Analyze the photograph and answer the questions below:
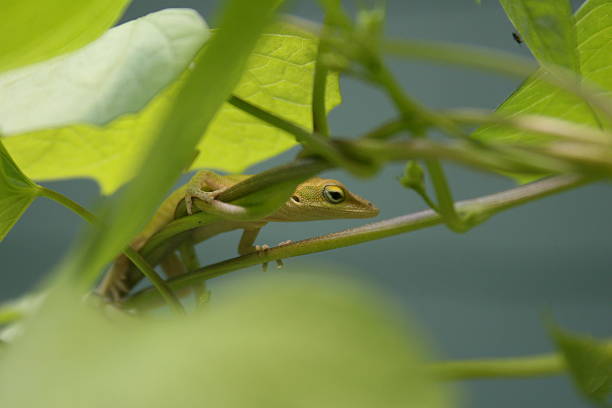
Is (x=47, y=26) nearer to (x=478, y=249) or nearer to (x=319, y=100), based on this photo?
(x=319, y=100)

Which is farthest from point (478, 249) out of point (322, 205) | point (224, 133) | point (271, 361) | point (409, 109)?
point (271, 361)

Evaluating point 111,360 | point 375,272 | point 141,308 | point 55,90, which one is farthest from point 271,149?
point 375,272

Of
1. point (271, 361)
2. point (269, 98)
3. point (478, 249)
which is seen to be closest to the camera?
point (271, 361)

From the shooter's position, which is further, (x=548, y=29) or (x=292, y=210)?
(x=292, y=210)

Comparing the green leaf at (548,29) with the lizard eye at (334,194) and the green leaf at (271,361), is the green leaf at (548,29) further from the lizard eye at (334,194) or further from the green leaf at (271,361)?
the lizard eye at (334,194)

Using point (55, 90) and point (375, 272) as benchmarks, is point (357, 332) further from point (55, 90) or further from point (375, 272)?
point (375, 272)

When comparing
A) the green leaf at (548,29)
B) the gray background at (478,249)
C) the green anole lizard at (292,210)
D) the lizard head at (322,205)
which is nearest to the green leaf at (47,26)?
the green leaf at (548,29)
